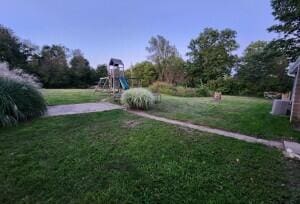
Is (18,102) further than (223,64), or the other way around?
(223,64)

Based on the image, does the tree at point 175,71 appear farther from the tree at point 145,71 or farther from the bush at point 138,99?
the bush at point 138,99

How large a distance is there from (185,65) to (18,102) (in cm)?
2302

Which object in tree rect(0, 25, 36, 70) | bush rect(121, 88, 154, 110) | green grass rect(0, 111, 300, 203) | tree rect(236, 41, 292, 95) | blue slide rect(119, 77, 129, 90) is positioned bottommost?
green grass rect(0, 111, 300, 203)

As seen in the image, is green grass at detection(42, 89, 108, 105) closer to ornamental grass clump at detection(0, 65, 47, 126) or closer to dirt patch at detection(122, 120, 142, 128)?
ornamental grass clump at detection(0, 65, 47, 126)

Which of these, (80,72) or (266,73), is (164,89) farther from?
(80,72)

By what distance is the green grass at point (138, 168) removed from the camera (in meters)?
1.90

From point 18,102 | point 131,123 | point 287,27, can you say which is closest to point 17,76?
point 18,102

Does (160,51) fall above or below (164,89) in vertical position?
above

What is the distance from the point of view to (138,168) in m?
2.46

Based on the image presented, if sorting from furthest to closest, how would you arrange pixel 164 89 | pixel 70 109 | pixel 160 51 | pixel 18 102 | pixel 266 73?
1. pixel 160 51
2. pixel 266 73
3. pixel 164 89
4. pixel 70 109
5. pixel 18 102

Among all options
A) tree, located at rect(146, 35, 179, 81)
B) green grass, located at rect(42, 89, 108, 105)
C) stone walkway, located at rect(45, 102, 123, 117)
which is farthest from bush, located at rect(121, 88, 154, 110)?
tree, located at rect(146, 35, 179, 81)

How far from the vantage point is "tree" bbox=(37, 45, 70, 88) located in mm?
23359

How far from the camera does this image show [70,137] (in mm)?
3600

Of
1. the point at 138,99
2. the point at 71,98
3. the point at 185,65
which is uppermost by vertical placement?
the point at 185,65
